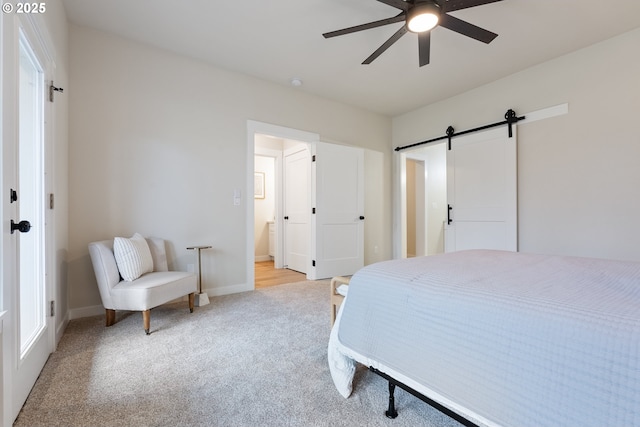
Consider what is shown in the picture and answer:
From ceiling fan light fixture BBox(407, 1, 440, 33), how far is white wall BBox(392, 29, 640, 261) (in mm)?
2170

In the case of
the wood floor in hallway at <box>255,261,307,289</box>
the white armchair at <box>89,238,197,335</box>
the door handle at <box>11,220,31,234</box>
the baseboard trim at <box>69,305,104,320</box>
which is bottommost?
the wood floor in hallway at <box>255,261,307,289</box>

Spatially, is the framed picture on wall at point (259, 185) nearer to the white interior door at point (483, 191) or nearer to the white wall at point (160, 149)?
the white wall at point (160, 149)

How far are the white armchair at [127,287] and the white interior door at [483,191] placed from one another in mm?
3651

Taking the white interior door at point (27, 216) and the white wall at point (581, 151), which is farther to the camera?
the white wall at point (581, 151)

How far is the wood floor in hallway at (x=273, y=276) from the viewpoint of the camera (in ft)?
13.2

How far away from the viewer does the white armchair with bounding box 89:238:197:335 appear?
2.24 metres

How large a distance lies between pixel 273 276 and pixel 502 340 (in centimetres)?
381

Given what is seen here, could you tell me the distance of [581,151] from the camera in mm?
3066

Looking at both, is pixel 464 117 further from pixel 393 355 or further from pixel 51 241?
pixel 51 241

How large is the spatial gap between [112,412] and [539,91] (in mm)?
4693

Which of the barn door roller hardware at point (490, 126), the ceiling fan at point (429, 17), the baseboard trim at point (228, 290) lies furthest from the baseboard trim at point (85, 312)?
the barn door roller hardware at point (490, 126)

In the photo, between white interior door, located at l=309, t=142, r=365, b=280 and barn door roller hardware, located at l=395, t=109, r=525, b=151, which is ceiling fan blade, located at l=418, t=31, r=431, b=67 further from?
white interior door, located at l=309, t=142, r=365, b=280

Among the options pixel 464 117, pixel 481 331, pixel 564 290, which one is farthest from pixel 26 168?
pixel 464 117

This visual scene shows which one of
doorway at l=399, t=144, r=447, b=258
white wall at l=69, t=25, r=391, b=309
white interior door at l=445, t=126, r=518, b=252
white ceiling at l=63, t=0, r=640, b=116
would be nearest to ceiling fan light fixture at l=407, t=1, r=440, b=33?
white ceiling at l=63, t=0, r=640, b=116
